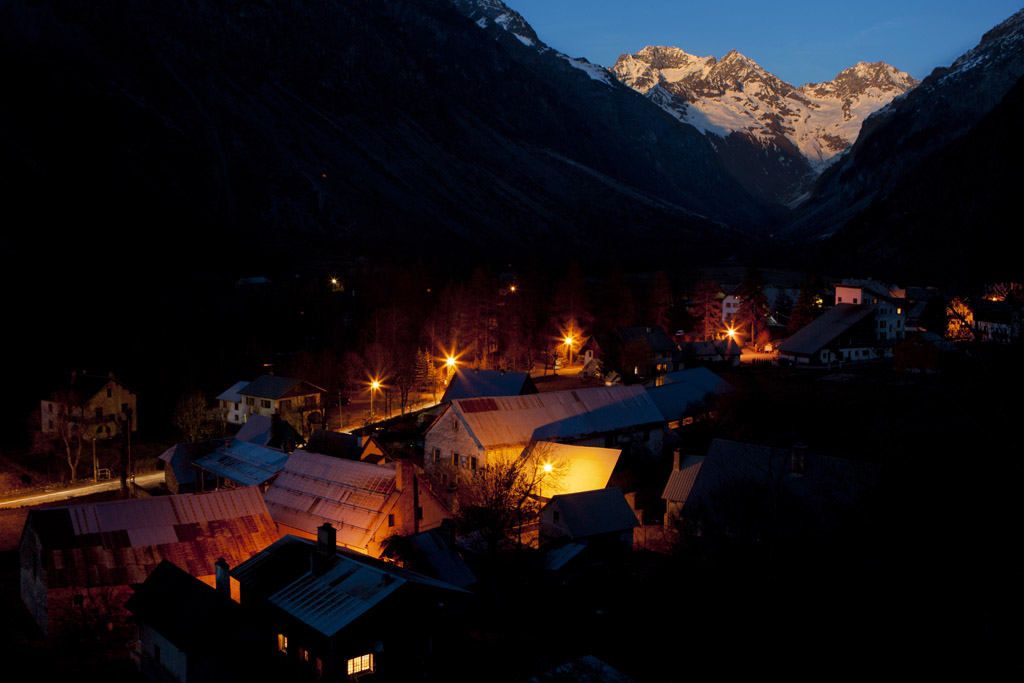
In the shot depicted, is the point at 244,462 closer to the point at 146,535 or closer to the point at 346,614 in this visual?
the point at 146,535

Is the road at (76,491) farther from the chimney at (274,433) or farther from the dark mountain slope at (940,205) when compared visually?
the dark mountain slope at (940,205)

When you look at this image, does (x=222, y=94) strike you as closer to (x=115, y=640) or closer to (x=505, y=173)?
(x=505, y=173)

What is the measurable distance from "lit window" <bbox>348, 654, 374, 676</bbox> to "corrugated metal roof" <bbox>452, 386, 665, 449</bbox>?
18.9 m

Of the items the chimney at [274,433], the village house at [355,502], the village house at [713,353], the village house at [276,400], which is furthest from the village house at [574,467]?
the village house at [713,353]

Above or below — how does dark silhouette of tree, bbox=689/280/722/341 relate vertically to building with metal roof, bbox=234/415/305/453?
above

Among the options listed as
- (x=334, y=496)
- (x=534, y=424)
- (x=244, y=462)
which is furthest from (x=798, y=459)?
(x=244, y=462)

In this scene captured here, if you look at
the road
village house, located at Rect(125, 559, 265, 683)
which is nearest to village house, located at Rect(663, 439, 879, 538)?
village house, located at Rect(125, 559, 265, 683)

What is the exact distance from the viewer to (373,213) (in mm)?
153625

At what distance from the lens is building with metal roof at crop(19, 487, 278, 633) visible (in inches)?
889

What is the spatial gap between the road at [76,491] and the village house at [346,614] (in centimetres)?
2462

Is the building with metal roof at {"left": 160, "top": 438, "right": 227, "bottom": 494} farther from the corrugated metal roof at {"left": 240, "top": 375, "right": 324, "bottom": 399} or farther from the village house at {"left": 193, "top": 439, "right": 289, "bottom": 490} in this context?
the corrugated metal roof at {"left": 240, "top": 375, "right": 324, "bottom": 399}

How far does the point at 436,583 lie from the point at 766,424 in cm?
2807

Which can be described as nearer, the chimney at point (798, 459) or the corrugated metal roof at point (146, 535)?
the corrugated metal roof at point (146, 535)

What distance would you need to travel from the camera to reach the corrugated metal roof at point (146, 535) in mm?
23094
